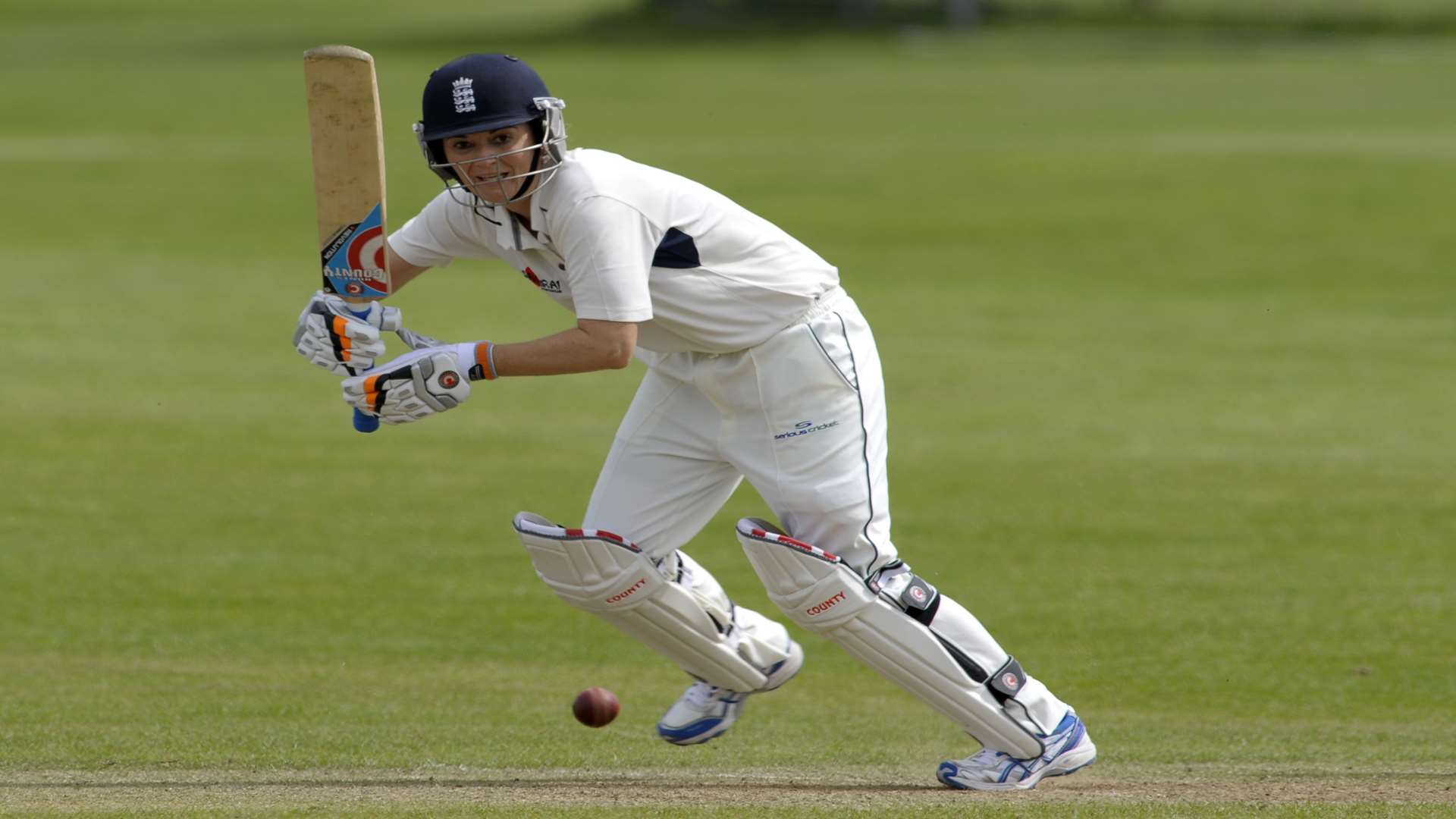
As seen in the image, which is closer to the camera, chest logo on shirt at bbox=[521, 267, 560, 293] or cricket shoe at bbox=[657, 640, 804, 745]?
chest logo on shirt at bbox=[521, 267, 560, 293]

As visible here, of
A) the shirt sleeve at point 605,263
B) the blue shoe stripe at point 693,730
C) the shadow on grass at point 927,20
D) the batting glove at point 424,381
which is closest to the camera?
the shirt sleeve at point 605,263

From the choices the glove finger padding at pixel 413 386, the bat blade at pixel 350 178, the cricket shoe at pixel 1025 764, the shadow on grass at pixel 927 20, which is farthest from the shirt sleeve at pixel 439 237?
the shadow on grass at pixel 927 20

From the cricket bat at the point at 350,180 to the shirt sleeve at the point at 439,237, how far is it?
0.11m

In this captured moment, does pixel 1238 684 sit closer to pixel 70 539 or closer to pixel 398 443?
pixel 70 539

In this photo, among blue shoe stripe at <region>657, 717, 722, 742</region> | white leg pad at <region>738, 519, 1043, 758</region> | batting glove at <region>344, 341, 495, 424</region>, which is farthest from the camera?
blue shoe stripe at <region>657, 717, 722, 742</region>

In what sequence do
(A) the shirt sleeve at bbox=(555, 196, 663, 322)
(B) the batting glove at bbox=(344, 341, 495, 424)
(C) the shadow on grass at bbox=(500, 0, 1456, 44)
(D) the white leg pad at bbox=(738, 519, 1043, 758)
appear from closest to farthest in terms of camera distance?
1. (A) the shirt sleeve at bbox=(555, 196, 663, 322)
2. (B) the batting glove at bbox=(344, 341, 495, 424)
3. (D) the white leg pad at bbox=(738, 519, 1043, 758)
4. (C) the shadow on grass at bbox=(500, 0, 1456, 44)

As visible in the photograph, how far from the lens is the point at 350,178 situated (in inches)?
200

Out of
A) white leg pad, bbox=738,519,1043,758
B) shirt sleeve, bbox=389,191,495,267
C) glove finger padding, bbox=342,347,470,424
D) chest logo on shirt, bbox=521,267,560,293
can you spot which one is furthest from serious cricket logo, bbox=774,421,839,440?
shirt sleeve, bbox=389,191,495,267

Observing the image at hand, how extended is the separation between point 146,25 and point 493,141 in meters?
51.3

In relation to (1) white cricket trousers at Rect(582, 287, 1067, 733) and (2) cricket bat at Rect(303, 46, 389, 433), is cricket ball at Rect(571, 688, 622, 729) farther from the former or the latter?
(2) cricket bat at Rect(303, 46, 389, 433)

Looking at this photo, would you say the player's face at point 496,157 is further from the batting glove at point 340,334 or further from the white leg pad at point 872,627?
the white leg pad at point 872,627

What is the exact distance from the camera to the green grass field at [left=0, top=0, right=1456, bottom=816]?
211 inches

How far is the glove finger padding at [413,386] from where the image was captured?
15.5ft

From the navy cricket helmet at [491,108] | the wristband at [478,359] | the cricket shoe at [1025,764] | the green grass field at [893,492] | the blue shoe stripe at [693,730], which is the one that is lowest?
the green grass field at [893,492]
